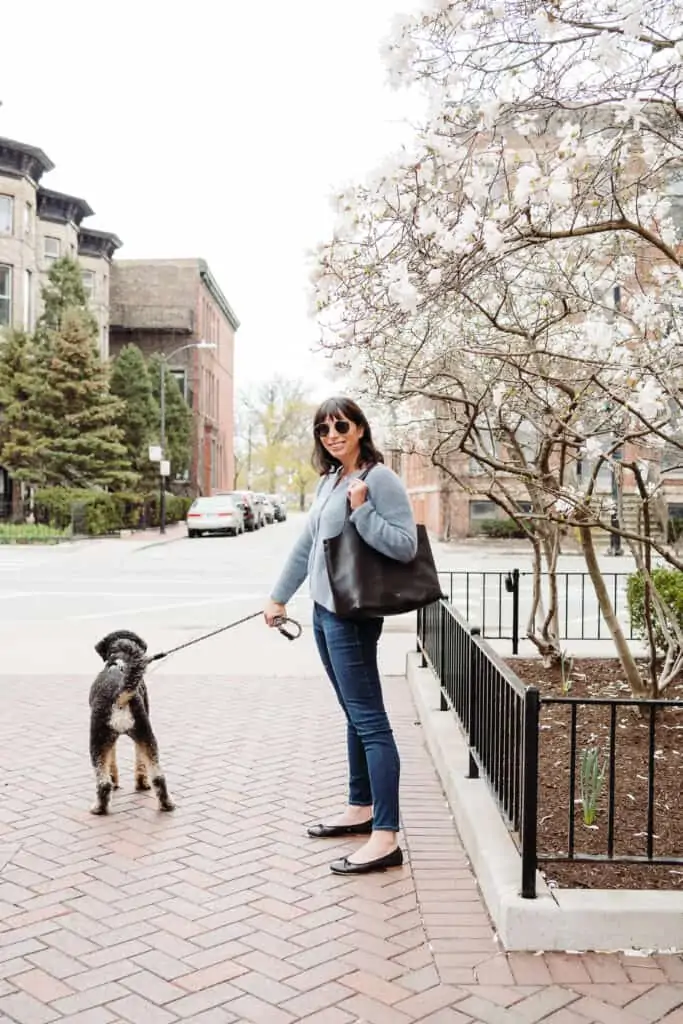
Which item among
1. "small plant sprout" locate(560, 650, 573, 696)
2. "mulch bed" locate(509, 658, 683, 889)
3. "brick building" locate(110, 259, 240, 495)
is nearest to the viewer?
"mulch bed" locate(509, 658, 683, 889)

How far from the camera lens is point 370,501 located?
4.06 meters

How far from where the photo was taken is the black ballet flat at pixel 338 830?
4559mm

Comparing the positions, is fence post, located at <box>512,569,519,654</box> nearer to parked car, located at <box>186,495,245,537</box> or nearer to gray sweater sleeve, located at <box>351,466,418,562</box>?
gray sweater sleeve, located at <box>351,466,418,562</box>

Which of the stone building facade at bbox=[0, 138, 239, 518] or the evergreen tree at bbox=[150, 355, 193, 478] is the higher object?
the stone building facade at bbox=[0, 138, 239, 518]

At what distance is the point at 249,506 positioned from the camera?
3938 centimetres

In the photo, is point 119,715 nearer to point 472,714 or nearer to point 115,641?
point 115,641

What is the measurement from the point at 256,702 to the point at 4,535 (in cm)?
2195

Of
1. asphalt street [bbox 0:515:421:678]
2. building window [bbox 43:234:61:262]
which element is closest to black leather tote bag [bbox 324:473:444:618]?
asphalt street [bbox 0:515:421:678]

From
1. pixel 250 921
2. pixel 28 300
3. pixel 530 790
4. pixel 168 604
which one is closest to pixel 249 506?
pixel 28 300

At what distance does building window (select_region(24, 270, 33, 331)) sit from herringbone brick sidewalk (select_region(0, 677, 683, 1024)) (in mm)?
32484

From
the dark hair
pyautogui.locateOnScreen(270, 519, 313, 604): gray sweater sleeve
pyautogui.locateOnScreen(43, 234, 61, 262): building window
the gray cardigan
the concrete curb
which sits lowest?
the concrete curb

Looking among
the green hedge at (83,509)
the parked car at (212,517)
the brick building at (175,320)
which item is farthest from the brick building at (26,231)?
the brick building at (175,320)

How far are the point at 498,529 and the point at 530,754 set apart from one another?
2964cm

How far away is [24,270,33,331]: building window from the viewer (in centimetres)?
3597
